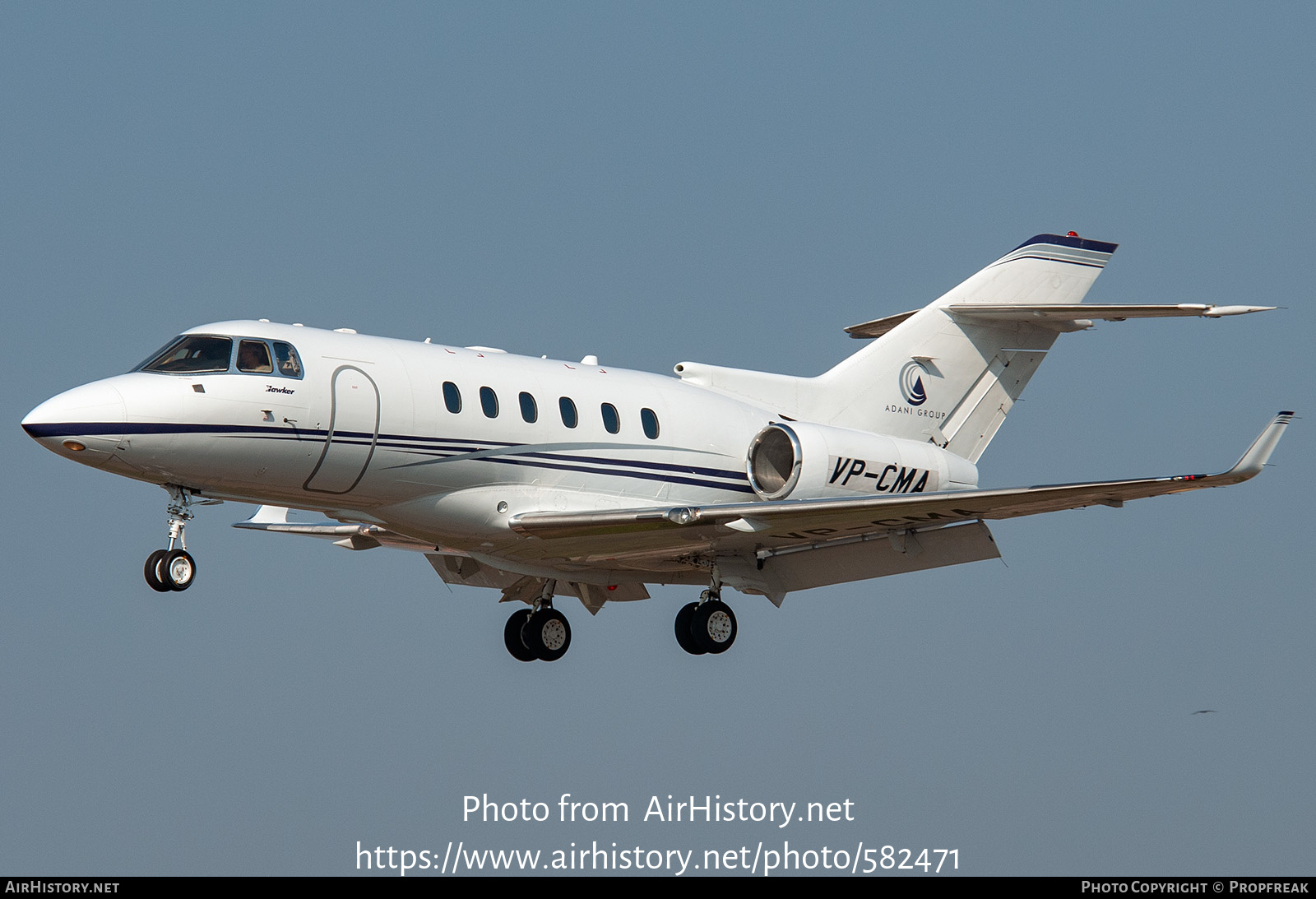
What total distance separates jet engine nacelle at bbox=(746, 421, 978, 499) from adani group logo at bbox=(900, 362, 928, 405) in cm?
107

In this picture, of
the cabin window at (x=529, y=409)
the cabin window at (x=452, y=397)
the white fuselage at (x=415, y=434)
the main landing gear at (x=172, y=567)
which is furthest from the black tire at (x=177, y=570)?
the cabin window at (x=529, y=409)

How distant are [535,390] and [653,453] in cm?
199

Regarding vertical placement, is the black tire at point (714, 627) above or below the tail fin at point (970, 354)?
below

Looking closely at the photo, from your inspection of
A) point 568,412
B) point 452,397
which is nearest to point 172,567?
point 452,397

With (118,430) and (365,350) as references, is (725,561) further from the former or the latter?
(118,430)

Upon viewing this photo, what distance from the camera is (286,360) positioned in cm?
1841

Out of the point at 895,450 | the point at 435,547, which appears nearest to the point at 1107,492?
the point at 895,450

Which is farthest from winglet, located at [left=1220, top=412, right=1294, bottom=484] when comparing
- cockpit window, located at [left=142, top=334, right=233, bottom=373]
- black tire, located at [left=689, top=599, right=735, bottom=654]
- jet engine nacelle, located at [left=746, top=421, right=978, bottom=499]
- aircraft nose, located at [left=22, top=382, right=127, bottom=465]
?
aircraft nose, located at [left=22, top=382, right=127, bottom=465]

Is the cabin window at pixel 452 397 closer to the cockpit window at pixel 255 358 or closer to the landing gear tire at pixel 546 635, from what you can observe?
the cockpit window at pixel 255 358

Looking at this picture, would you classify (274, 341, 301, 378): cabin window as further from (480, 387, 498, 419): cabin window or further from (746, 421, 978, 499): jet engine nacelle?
(746, 421, 978, 499): jet engine nacelle

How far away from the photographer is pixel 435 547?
850 inches

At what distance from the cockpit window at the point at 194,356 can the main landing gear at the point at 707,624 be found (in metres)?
7.27

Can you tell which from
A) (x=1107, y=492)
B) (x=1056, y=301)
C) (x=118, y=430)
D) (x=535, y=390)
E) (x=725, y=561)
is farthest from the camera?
(x=1056, y=301)

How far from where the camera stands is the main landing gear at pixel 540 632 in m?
23.9
